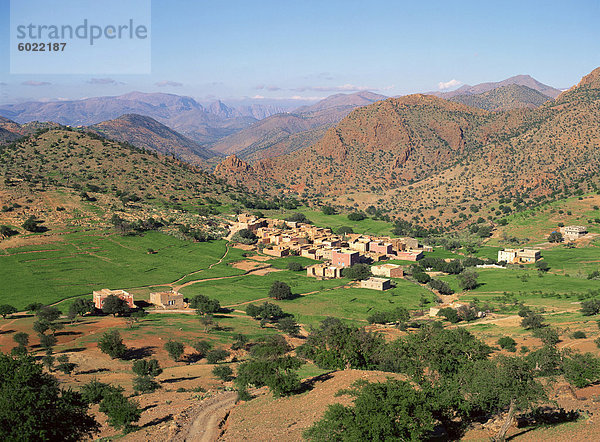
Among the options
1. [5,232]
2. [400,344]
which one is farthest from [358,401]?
[5,232]

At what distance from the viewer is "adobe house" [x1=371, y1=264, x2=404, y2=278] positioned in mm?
86938

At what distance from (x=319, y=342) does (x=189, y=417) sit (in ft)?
42.5

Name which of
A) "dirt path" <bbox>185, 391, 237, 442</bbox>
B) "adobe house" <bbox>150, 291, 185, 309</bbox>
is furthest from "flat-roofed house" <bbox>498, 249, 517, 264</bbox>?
"dirt path" <bbox>185, 391, 237, 442</bbox>

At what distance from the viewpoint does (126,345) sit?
46.6 m

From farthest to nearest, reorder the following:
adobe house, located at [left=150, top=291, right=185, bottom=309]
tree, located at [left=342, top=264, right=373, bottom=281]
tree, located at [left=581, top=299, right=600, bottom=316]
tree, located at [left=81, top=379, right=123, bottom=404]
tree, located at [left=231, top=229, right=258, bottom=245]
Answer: tree, located at [left=231, top=229, right=258, bottom=245] < tree, located at [left=342, top=264, right=373, bottom=281] < adobe house, located at [left=150, top=291, right=185, bottom=309] < tree, located at [left=581, top=299, right=600, bottom=316] < tree, located at [left=81, top=379, right=123, bottom=404]

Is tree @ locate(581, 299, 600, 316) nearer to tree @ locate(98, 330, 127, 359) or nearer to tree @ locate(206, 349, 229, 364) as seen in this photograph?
tree @ locate(206, 349, 229, 364)

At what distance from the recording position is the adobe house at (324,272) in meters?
86.9

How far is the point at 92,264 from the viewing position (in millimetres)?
77875

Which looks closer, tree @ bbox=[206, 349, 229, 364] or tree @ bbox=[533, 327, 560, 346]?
tree @ bbox=[533, 327, 560, 346]

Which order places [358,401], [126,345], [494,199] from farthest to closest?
[494,199] → [126,345] → [358,401]

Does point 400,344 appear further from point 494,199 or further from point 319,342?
point 494,199

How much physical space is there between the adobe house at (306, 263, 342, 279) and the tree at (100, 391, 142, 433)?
5893 centimetres

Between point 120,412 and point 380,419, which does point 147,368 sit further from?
point 380,419

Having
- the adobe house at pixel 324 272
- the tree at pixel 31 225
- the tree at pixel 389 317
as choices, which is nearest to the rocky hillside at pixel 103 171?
the tree at pixel 31 225
